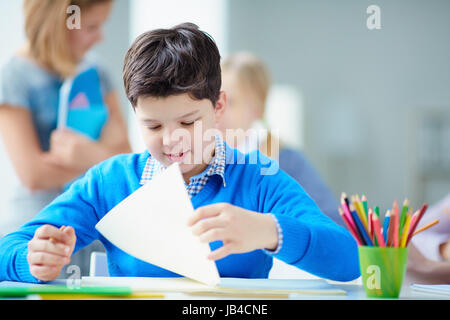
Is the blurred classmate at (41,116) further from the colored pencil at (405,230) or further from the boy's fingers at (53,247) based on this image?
the colored pencil at (405,230)

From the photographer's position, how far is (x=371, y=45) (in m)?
5.76

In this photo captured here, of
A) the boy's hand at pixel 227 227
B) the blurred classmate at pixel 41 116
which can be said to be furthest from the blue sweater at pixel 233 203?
the blurred classmate at pixel 41 116

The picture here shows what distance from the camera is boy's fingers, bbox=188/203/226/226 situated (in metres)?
0.64

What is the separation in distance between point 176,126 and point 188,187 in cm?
12

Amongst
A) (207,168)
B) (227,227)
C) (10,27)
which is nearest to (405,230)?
(227,227)

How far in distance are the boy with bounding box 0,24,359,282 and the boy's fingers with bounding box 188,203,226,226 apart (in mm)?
44

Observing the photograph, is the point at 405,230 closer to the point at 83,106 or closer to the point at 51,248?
the point at 51,248

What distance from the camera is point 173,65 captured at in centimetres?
80

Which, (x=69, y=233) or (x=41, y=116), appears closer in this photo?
(x=69, y=233)

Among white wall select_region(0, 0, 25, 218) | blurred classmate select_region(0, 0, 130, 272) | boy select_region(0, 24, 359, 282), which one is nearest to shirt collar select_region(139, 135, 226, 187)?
boy select_region(0, 24, 359, 282)

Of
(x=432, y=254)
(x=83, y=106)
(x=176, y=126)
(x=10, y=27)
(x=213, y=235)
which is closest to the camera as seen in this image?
(x=213, y=235)

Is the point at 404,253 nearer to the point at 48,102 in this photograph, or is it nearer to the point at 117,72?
the point at 48,102

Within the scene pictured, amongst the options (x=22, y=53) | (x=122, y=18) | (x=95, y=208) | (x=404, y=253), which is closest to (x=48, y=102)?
(x=22, y=53)
